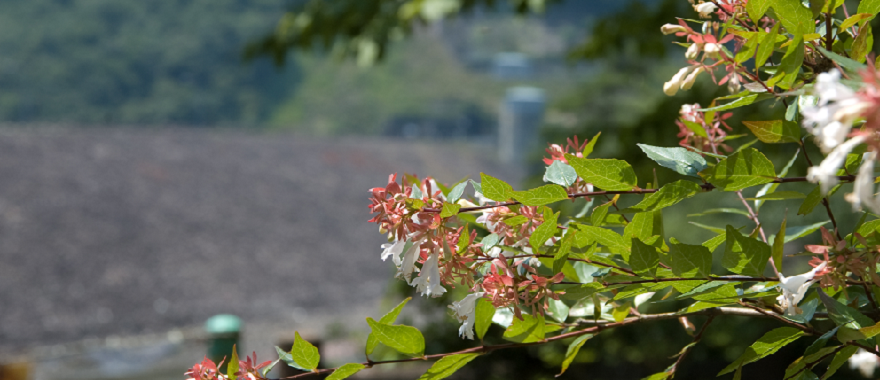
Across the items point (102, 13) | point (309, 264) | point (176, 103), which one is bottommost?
point (309, 264)

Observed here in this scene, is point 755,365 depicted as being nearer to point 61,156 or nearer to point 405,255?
point 405,255

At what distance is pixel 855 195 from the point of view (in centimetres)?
20

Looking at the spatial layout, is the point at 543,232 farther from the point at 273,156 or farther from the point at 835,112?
the point at 273,156

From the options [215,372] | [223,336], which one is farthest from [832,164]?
[223,336]

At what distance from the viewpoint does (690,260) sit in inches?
14.0

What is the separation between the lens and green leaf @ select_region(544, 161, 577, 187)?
14.3 inches

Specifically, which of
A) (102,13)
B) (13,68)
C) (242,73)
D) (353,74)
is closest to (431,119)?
(353,74)

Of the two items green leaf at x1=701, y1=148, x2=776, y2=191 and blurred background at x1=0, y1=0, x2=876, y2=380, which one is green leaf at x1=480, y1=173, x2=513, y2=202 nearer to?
green leaf at x1=701, y1=148, x2=776, y2=191

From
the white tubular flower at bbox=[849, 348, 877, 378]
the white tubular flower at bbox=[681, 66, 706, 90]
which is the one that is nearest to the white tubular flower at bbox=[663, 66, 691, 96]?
the white tubular flower at bbox=[681, 66, 706, 90]

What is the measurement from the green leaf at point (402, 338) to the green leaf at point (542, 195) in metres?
0.10

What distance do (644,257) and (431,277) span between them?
11 cm

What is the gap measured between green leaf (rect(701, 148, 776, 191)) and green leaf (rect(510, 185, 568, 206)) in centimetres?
7

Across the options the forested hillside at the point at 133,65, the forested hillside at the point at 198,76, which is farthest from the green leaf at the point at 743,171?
the forested hillside at the point at 133,65

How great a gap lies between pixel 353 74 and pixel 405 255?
79.2ft
